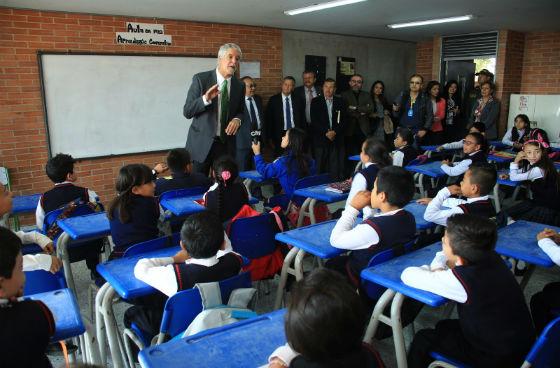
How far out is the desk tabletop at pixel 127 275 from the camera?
6.48ft

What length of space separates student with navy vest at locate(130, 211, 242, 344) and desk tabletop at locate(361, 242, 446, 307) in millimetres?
632

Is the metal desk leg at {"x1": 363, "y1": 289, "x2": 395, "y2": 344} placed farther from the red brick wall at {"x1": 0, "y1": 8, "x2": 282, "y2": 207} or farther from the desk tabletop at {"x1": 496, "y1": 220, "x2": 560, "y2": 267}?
the red brick wall at {"x1": 0, "y1": 8, "x2": 282, "y2": 207}

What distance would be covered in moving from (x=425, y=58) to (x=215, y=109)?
24.1 feet

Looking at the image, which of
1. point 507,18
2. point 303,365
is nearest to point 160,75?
point 507,18

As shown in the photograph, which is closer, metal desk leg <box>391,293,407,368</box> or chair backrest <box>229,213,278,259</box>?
metal desk leg <box>391,293,407,368</box>

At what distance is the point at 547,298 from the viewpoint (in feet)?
7.78

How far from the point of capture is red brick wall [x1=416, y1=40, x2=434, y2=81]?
9.68 m

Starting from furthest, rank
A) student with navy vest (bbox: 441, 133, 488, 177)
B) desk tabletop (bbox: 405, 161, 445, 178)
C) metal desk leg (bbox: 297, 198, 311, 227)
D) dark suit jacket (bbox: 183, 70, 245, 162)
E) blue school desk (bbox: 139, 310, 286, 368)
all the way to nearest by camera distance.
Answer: student with navy vest (bbox: 441, 133, 488, 177)
desk tabletop (bbox: 405, 161, 445, 178)
metal desk leg (bbox: 297, 198, 311, 227)
dark suit jacket (bbox: 183, 70, 245, 162)
blue school desk (bbox: 139, 310, 286, 368)

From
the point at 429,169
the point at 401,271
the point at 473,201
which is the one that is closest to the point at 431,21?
the point at 429,169

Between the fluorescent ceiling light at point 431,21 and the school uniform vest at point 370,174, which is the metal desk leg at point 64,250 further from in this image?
the fluorescent ceiling light at point 431,21

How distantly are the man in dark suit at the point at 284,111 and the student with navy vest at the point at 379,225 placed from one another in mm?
4778

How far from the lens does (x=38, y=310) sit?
51.4 inches

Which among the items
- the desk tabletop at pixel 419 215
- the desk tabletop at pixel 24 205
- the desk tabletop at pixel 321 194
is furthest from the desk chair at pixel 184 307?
the desk tabletop at pixel 24 205

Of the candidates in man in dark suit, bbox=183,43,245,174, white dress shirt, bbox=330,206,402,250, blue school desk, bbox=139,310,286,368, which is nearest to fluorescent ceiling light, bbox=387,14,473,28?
man in dark suit, bbox=183,43,245,174
